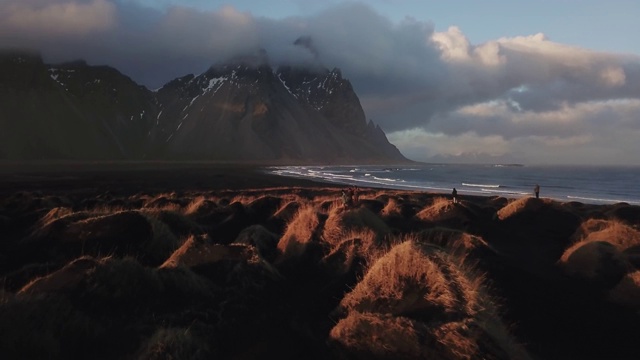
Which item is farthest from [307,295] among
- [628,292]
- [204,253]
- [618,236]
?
[618,236]

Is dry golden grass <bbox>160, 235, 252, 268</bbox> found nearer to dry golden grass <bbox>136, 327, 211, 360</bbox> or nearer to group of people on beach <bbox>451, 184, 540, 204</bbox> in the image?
dry golden grass <bbox>136, 327, 211, 360</bbox>

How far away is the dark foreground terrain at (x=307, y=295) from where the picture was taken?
6.58m

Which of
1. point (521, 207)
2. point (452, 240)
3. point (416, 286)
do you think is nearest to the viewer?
point (416, 286)

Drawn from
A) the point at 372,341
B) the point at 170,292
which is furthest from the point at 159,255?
the point at 372,341

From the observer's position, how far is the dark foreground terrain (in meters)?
6.58

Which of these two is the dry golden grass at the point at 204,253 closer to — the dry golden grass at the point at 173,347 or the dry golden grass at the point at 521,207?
the dry golden grass at the point at 173,347

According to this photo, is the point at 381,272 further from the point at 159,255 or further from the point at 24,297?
the point at 159,255

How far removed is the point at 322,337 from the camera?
838 centimetres

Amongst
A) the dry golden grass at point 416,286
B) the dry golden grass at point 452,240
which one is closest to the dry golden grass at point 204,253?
the dry golden grass at point 416,286

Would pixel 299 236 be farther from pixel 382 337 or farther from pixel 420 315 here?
pixel 382 337

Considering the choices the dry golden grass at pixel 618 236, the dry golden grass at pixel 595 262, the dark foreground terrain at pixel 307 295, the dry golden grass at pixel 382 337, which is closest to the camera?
the dry golden grass at pixel 382 337

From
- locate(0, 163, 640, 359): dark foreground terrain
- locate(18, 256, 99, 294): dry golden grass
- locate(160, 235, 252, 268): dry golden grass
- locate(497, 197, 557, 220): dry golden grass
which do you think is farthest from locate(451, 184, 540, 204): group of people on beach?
locate(18, 256, 99, 294): dry golden grass

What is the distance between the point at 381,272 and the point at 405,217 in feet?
58.6

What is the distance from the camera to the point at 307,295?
36.8ft
